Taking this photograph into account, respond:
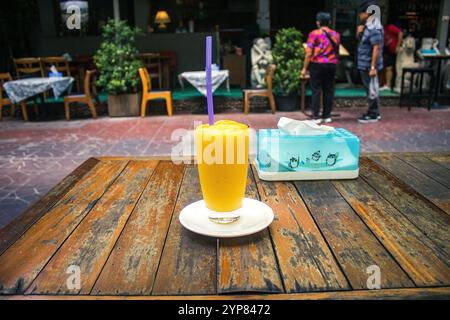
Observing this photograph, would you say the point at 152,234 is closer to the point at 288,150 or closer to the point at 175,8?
the point at 288,150

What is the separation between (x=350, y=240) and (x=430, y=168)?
777mm

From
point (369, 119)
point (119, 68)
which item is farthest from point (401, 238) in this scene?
point (119, 68)

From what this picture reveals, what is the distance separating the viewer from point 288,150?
1347 millimetres

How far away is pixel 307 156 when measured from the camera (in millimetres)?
1365

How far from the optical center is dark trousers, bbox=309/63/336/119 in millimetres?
6234

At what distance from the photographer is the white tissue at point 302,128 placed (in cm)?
136

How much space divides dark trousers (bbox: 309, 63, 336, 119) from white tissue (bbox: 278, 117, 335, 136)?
511 centimetres

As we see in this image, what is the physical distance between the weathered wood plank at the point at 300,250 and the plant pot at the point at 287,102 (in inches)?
263

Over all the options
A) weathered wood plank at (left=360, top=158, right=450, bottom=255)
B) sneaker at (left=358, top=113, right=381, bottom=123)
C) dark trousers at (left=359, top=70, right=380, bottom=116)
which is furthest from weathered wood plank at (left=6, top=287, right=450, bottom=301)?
sneaker at (left=358, top=113, right=381, bottom=123)

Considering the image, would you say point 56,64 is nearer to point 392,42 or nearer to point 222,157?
point 392,42

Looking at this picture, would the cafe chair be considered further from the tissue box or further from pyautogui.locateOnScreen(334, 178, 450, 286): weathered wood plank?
pyautogui.locateOnScreen(334, 178, 450, 286): weathered wood plank

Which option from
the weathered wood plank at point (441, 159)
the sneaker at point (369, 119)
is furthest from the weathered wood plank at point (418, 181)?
the sneaker at point (369, 119)

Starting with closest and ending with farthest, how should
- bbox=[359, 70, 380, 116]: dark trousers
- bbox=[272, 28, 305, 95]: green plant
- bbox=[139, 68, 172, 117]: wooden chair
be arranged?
bbox=[359, 70, 380, 116]: dark trousers → bbox=[139, 68, 172, 117]: wooden chair → bbox=[272, 28, 305, 95]: green plant

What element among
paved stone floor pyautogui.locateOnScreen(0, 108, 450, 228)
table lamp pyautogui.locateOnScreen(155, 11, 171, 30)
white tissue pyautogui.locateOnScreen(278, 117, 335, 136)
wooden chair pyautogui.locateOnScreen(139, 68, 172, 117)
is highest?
table lamp pyautogui.locateOnScreen(155, 11, 171, 30)
